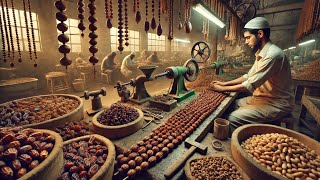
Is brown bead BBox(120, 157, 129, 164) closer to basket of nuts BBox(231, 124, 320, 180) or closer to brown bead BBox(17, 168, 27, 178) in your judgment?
brown bead BBox(17, 168, 27, 178)

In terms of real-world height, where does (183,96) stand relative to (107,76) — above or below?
below

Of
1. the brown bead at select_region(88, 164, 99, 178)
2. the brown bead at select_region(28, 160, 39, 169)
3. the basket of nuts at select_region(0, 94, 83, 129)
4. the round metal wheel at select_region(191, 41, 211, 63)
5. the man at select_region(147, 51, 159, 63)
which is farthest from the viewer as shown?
the man at select_region(147, 51, 159, 63)

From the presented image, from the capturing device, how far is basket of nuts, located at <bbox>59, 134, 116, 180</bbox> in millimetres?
1532

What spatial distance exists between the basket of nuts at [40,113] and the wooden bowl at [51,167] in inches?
49.0

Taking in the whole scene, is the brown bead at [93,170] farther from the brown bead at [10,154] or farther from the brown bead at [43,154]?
the brown bead at [10,154]

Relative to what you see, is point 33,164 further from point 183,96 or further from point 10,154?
point 183,96

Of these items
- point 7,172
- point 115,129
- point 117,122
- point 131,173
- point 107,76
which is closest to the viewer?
point 7,172

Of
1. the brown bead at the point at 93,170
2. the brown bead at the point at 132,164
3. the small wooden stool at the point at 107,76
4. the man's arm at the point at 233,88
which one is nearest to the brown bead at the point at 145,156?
the brown bead at the point at 132,164

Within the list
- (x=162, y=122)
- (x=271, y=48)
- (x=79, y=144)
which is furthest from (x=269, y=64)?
(x=79, y=144)

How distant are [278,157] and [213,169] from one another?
727mm

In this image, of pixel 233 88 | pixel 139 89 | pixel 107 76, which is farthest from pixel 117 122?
pixel 107 76

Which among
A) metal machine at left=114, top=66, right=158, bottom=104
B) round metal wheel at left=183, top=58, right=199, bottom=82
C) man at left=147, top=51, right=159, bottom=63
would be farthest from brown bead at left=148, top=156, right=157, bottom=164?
man at left=147, top=51, right=159, bottom=63

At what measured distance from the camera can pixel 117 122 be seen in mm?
2674

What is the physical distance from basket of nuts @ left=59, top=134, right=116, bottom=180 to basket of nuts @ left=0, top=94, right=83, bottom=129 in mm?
926
